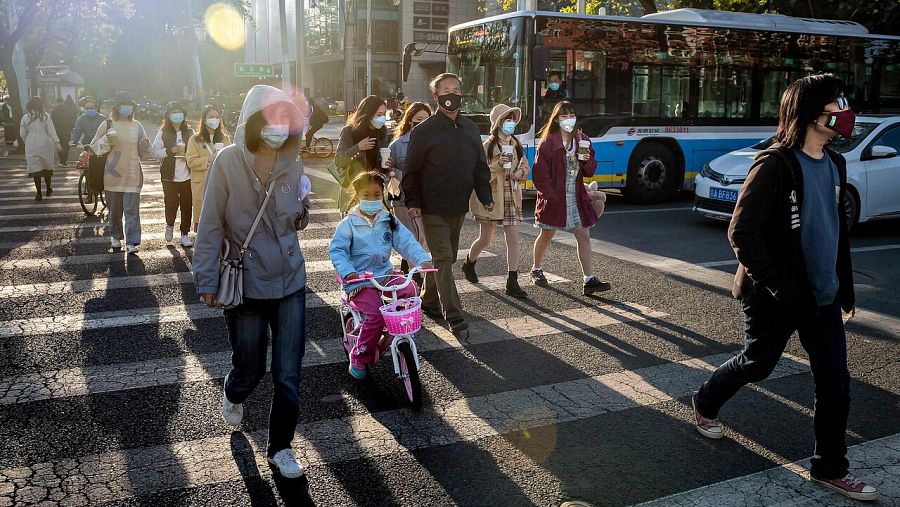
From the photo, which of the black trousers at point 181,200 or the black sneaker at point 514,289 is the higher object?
the black trousers at point 181,200

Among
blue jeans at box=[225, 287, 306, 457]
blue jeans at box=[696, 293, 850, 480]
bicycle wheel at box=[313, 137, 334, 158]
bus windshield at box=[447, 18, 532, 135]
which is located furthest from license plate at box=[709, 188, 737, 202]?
bicycle wheel at box=[313, 137, 334, 158]

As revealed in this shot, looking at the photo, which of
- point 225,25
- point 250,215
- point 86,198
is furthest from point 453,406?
point 225,25

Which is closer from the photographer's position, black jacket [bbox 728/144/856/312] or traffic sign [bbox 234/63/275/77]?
black jacket [bbox 728/144/856/312]

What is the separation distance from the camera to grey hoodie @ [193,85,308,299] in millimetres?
3844

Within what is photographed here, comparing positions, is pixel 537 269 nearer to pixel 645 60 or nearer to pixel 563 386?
pixel 563 386

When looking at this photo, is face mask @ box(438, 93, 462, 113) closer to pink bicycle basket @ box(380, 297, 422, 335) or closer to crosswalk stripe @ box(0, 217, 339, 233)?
pink bicycle basket @ box(380, 297, 422, 335)

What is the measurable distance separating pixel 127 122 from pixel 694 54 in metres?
10.2

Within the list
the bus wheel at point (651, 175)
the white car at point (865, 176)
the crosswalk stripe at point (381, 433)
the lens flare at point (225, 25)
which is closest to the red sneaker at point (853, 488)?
the crosswalk stripe at point (381, 433)

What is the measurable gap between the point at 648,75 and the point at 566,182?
7.80 meters

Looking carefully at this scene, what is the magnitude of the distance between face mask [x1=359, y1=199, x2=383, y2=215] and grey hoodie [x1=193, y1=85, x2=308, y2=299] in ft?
4.29

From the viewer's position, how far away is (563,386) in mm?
5418

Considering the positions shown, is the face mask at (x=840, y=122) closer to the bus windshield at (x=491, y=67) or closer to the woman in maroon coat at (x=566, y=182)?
the woman in maroon coat at (x=566, y=182)

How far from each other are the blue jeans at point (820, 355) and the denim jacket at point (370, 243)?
206 cm

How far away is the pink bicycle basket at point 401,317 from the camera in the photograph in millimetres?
4852
